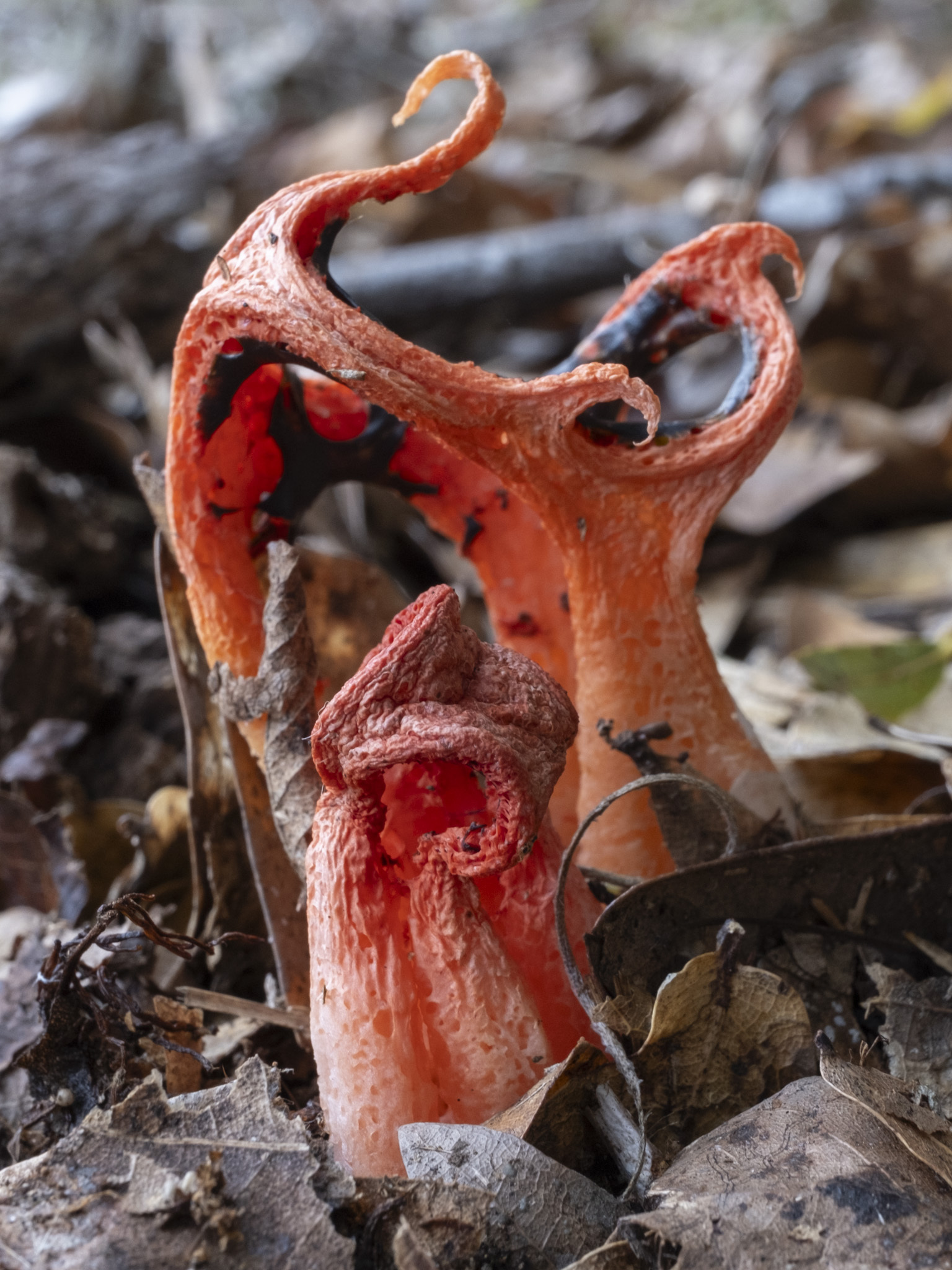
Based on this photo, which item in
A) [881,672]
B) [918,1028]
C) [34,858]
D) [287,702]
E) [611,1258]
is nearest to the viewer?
[611,1258]

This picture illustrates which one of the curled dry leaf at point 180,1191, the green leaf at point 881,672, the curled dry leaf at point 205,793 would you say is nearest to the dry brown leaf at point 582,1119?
the curled dry leaf at point 180,1191

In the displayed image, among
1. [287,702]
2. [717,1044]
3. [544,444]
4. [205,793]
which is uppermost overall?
[544,444]

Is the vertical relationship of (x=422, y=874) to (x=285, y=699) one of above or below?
below

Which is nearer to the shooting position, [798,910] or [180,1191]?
[180,1191]

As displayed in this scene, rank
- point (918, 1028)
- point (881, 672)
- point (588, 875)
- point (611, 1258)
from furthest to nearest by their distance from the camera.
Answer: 1. point (881, 672)
2. point (588, 875)
3. point (918, 1028)
4. point (611, 1258)

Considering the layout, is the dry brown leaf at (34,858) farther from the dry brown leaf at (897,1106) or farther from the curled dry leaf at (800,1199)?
the dry brown leaf at (897,1106)

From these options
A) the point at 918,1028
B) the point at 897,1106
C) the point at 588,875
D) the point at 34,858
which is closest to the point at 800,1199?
the point at 897,1106

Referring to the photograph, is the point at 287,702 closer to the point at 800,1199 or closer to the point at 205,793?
the point at 205,793
